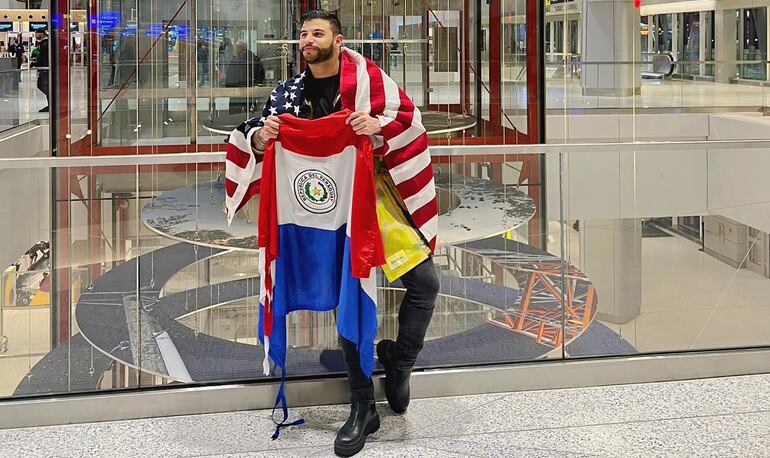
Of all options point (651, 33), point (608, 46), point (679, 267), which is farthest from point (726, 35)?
point (679, 267)

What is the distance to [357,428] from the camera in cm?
252

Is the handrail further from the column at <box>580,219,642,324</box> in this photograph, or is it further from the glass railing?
the column at <box>580,219,642,324</box>

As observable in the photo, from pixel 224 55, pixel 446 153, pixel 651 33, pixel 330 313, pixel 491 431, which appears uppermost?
pixel 651 33

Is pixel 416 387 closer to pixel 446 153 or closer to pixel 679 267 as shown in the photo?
pixel 446 153

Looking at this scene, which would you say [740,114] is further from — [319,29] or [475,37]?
[319,29]

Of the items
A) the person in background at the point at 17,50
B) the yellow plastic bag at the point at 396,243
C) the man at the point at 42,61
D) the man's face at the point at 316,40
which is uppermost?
the person in background at the point at 17,50

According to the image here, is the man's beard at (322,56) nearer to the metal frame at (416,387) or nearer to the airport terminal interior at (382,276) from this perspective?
the airport terminal interior at (382,276)

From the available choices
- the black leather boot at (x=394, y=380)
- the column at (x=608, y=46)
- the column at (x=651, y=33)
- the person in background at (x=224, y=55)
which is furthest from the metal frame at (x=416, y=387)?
the column at (x=651, y=33)

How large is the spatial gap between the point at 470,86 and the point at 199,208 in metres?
5.38

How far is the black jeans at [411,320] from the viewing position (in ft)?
8.44

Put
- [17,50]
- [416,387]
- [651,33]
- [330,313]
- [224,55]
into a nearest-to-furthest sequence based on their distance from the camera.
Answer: [416,387] < [330,313] < [224,55] < [17,50] < [651,33]

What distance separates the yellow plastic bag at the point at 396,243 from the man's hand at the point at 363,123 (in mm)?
218

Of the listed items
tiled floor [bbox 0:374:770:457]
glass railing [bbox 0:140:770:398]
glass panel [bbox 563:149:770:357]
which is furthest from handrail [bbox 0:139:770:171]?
tiled floor [bbox 0:374:770:457]

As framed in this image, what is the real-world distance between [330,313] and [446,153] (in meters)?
0.82
